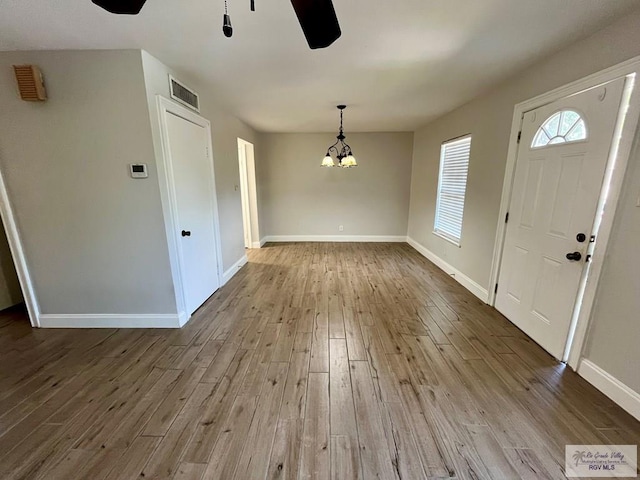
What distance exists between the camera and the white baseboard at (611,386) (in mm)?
1591

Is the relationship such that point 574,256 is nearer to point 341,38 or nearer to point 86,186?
point 341,38

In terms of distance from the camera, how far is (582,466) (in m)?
1.33

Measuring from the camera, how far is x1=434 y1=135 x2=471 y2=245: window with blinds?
3.77 m

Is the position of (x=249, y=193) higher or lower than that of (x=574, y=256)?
higher

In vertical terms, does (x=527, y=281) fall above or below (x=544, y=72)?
below

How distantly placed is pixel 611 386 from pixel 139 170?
387cm

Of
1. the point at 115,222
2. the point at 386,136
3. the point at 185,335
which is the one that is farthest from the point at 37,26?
the point at 386,136

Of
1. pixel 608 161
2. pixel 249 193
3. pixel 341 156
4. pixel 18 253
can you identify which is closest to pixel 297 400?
pixel 608 161

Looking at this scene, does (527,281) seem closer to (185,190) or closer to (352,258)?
(352,258)

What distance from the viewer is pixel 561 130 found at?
6.92 feet

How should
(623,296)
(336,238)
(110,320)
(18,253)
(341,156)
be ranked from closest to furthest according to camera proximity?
(623,296)
(18,253)
(110,320)
(341,156)
(336,238)

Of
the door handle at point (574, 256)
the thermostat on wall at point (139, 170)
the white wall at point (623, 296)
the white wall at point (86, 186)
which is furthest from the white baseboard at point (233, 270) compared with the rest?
the white wall at point (623, 296)

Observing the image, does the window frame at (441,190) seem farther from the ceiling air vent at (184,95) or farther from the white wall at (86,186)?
the white wall at (86,186)

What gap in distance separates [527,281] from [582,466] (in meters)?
1.50
